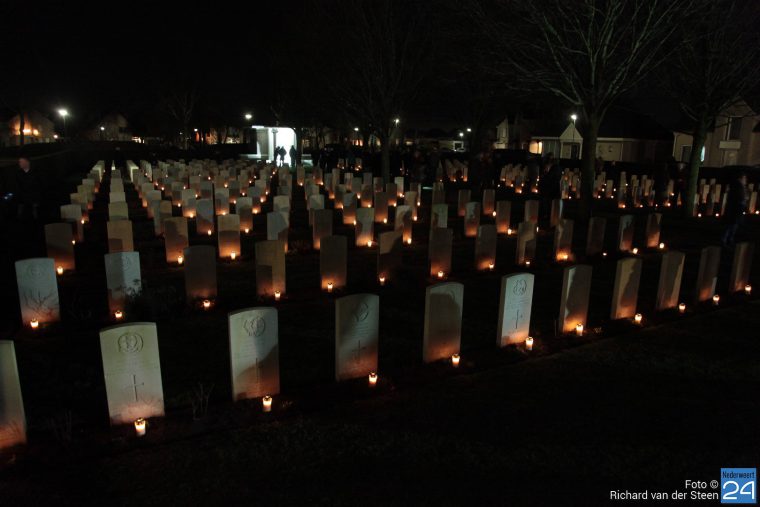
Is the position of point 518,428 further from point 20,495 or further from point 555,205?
point 555,205

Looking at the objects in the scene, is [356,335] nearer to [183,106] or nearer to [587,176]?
[587,176]

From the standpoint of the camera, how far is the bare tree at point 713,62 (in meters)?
13.4

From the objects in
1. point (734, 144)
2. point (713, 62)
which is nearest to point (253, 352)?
point (713, 62)

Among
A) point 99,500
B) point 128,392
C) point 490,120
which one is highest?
point 490,120

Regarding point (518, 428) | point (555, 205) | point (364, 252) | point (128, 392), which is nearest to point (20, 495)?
point (128, 392)

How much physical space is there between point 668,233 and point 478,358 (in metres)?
9.95

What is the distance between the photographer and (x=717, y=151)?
37531mm

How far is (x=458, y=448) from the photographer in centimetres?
400

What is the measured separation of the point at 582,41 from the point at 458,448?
458 inches

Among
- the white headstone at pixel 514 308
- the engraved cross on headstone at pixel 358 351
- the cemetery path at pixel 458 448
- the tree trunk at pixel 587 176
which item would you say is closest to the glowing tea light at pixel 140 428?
the cemetery path at pixel 458 448

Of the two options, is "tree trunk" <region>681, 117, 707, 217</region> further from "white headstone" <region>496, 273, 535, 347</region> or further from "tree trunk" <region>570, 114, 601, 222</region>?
"white headstone" <region>496, 273, 535, 347</region>

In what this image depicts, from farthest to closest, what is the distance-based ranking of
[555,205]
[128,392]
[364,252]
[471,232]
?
[555,205]
[471,232]
[364,252]
[128,392]

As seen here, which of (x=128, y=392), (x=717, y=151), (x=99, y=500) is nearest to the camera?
(x=99, y=500)

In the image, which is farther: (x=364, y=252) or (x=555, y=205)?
(x=555, y=205)
